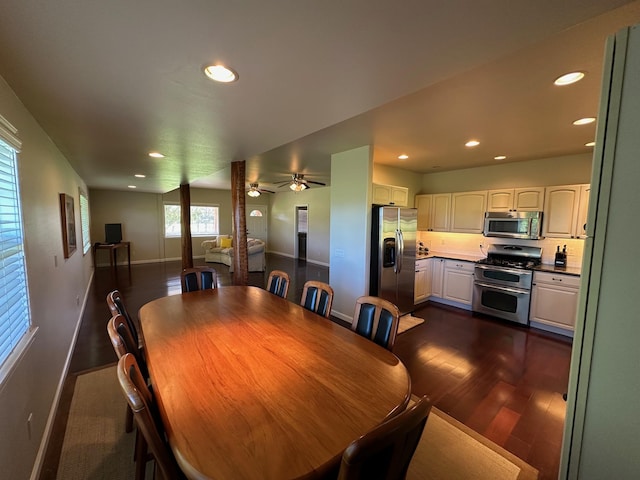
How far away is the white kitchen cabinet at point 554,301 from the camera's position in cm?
349

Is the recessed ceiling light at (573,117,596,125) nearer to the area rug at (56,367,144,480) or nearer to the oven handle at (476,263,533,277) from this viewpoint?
the oven handle at (476,263,533,277)

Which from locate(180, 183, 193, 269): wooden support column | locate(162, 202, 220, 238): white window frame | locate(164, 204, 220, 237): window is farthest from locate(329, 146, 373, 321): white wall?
locate(164, 204, 220, 237): window

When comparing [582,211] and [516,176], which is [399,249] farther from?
[582,211]

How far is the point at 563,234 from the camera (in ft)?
12.4

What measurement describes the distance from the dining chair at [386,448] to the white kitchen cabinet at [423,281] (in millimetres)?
3967

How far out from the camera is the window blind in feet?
4.61

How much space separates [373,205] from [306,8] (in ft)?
10.2

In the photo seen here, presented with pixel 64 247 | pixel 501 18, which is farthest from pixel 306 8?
pixel 64 247

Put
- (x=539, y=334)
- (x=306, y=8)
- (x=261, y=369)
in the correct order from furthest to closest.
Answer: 1. (x=539, y=334)
2. (x=261, y=369)
3. (x=306, y=8)

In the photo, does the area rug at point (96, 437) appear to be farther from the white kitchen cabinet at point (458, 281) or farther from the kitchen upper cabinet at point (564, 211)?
the kitchen upper cabinet at point (564, 211)

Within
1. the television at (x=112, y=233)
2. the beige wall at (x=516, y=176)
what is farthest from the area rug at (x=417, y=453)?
the television at (x=112, y=233)

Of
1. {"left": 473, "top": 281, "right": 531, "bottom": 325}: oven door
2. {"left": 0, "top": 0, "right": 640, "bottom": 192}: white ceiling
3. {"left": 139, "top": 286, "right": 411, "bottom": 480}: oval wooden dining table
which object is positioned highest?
{"left": 0, "top": 0, "right": 640, "bottom": 192}: white ceiling

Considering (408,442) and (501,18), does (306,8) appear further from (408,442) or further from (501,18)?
(408,442)

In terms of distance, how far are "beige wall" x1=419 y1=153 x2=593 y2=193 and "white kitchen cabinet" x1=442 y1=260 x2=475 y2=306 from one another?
1.40 meters
